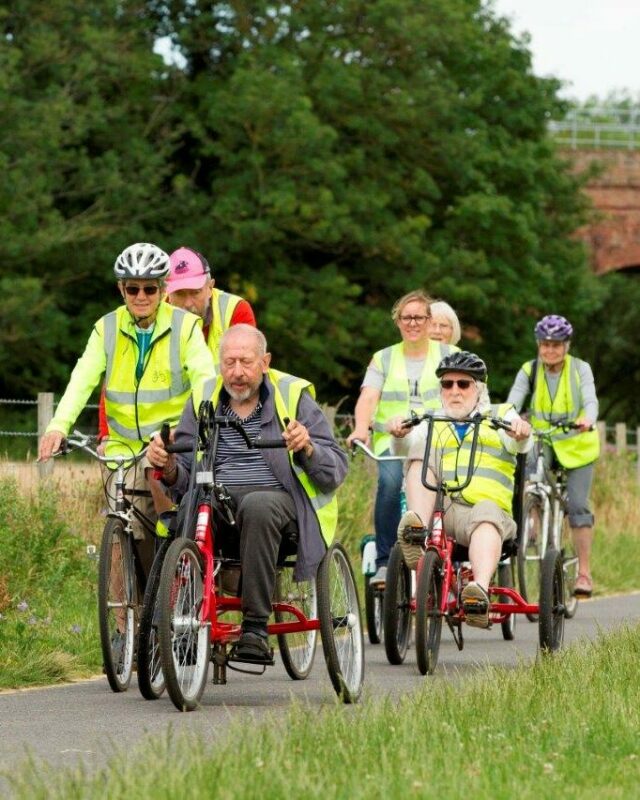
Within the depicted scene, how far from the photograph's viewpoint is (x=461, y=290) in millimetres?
40406

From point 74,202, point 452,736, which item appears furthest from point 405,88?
point 452,736

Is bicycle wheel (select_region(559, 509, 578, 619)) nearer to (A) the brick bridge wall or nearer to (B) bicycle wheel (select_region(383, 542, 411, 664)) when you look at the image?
(B) bicycle wheel (select_region(383, 542, 411, 664))

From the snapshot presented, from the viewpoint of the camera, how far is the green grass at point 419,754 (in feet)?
17.6

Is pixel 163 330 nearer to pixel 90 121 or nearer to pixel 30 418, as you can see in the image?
pixel 30 418

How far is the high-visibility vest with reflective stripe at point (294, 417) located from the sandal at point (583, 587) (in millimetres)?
6127

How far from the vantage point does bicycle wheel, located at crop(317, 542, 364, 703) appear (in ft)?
26.8

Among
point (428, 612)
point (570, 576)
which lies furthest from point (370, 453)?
point (570, 576)

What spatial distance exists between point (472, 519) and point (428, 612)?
28.6 inches

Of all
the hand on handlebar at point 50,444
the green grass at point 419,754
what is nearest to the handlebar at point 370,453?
the hand on handlebar at point 50,444

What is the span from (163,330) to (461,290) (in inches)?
1237

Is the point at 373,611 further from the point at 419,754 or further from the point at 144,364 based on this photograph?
the point at 419,754

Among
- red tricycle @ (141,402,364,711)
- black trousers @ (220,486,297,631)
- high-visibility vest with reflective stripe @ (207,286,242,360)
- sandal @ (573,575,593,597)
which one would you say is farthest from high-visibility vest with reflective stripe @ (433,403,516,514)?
sandal @ (573,575,593,597)

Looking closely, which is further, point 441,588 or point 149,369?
point 441,588

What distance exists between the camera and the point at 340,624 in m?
8.50
